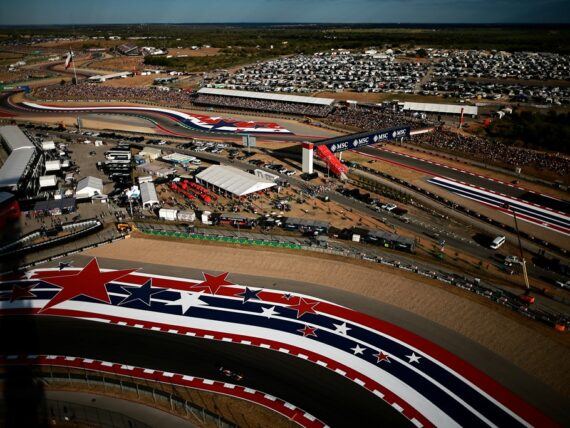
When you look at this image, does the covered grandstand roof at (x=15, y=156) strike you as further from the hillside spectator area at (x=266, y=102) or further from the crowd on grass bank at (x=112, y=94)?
the hillside spectator area at (x=266, y=102)

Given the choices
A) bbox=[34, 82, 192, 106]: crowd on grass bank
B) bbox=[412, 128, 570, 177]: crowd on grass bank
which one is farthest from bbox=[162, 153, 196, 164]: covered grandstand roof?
bbox=[34, 82, 192, 106]: crowd on grass bank

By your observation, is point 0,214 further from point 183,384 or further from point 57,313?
point 183,384

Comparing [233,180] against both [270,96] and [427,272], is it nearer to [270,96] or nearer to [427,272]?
[427,272]

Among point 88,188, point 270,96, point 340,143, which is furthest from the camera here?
point 270,96

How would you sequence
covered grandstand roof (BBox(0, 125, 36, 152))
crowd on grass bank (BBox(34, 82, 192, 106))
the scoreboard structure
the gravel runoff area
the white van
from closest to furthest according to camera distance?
the gravel runoff area, the white van, the scoreboard structure, covered grandstand roof (BBox(0, 125, 36, 152)), crowd on grass bank (BBox(34, 82, 192, 106))

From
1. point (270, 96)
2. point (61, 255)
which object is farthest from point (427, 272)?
point (270, 96)

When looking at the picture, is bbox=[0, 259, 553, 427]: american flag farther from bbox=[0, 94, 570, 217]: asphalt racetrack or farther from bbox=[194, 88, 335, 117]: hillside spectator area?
bbox=[194, 88, 335, 117]: hillside spectator area
